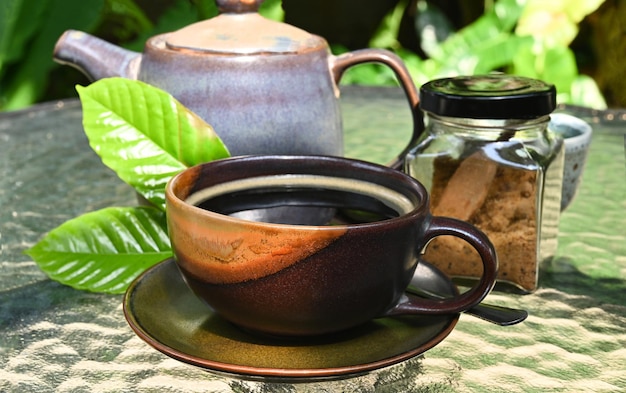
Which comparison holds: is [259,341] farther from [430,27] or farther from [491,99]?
[430,27]

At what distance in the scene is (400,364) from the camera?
419 millimetres

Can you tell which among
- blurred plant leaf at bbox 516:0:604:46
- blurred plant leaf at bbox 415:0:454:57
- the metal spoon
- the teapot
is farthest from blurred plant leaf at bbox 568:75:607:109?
the metal spoon

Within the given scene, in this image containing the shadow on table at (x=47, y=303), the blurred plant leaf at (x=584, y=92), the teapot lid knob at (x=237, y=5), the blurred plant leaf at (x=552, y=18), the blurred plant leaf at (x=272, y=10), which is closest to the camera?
the shadow on table at (x=47, y=303)

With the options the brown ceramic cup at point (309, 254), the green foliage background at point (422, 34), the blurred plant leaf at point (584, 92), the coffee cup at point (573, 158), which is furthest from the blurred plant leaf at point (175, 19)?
the brown ceramic cup at point (309, 254)

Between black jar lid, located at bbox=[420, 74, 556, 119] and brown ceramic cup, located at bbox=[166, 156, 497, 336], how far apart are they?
0.08 metres

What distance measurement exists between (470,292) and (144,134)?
0.25 metres

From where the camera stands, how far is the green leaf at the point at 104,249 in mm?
515

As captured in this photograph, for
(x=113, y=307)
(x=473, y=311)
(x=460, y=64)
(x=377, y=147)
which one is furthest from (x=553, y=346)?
(x=460, y=64)

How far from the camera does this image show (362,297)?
1.31 feet

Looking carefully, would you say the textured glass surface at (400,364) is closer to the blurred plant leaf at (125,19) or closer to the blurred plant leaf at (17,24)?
the blurred plant leaf at (17,24)

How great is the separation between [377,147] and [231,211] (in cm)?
44

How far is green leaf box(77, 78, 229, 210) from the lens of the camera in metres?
0.54

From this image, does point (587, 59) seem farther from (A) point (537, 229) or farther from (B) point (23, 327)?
(B) point (23, 327)

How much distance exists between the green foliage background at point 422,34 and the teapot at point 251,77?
74 centimetres
